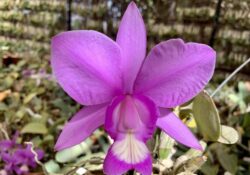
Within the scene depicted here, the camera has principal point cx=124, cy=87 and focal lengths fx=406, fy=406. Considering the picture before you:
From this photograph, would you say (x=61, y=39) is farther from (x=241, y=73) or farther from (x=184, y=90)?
(x=241, y=73)

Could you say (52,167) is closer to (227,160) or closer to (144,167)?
(227,160)

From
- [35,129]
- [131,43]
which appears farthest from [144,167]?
[35,129]

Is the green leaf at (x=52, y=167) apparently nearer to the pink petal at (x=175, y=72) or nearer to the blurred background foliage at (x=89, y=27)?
the blurred background foliage at (x=89, y=27)

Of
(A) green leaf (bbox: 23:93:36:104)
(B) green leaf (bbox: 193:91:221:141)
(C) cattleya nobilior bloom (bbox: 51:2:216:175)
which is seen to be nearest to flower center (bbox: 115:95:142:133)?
(C) cattleya nobilior bloom (bbox: 51:2:216:175)

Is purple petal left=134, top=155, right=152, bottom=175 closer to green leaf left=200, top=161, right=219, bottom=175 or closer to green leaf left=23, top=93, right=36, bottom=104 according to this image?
green leaf left=200, top=161, right=219, bottom=175

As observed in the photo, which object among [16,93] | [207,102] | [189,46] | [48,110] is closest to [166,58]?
[189,46]

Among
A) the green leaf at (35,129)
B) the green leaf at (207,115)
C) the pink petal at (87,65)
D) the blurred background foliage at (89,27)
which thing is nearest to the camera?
the pink petal at (87,65)

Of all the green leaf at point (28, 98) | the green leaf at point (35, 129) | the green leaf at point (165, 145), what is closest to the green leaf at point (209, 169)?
the green leaf at point (165, 145)
